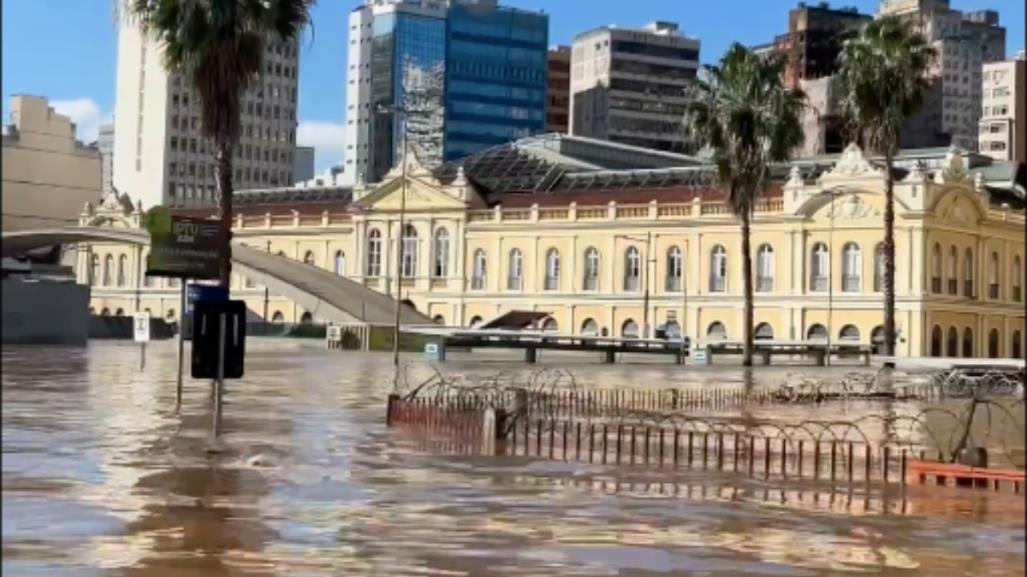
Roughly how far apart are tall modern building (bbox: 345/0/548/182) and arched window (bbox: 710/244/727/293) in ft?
243

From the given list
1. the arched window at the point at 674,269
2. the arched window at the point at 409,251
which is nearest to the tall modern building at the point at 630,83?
the arched window at the point at 409,251

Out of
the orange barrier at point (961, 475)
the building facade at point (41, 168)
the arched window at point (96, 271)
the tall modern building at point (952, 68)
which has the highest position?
the tall modern building at point (952, 68)

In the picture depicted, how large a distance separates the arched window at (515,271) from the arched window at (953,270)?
28.4m

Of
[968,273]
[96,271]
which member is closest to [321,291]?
[96,271]

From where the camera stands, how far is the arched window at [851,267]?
272 ft

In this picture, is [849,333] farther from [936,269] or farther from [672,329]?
[672,329]

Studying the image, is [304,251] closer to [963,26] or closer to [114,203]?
[114,203]

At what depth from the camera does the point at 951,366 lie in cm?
5388

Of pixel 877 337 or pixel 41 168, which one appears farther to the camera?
pixel 877 337

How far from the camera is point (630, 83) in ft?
619

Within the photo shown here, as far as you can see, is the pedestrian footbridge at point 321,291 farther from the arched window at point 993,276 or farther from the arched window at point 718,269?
the arched window at point 993,276

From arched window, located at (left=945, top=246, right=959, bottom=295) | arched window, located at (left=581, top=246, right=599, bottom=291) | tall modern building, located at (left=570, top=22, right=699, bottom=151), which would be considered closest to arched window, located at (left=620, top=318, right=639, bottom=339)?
arched window, located at (left=581, top=246, right=599, bottom=291)

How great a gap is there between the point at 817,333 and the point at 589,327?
630 inches

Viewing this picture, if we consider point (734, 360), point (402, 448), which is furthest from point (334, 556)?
point (734, 360)
